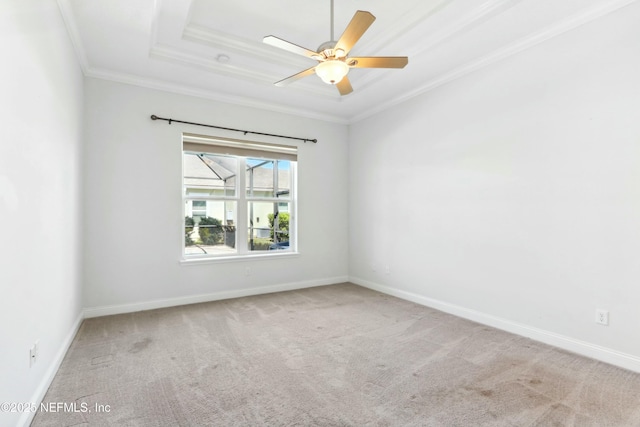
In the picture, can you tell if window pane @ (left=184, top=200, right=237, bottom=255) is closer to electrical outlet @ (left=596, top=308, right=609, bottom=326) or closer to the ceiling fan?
the ceiling fan

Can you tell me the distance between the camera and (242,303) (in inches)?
162

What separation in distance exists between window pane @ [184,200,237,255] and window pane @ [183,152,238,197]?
0.51ft

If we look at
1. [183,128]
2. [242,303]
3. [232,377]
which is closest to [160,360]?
[232,377]

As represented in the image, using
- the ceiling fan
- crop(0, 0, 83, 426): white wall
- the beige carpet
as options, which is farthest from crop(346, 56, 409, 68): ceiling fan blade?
the beige carpet

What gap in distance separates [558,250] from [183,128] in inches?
171

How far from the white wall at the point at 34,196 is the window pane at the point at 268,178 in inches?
88.5

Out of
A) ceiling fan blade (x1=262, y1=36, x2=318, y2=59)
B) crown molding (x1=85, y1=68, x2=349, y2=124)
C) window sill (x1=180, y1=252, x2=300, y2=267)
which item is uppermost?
crown molding (x1=85, y1=68, x2=349, y2=124)

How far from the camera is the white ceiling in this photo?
8.59 ft

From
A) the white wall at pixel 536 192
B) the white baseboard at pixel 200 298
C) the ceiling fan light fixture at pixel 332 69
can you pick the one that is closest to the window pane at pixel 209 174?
the white baseboard at pixel 200 298

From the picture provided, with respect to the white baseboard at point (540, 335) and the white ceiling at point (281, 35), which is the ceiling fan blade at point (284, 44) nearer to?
the white ceiling at point (281, 35)

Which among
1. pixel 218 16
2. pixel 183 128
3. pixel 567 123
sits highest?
pixel 218 16

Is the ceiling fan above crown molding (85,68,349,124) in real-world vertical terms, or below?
below

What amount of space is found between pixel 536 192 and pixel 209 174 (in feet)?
12.8

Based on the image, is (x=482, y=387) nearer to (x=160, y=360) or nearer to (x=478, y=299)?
(x=478, y=299)
